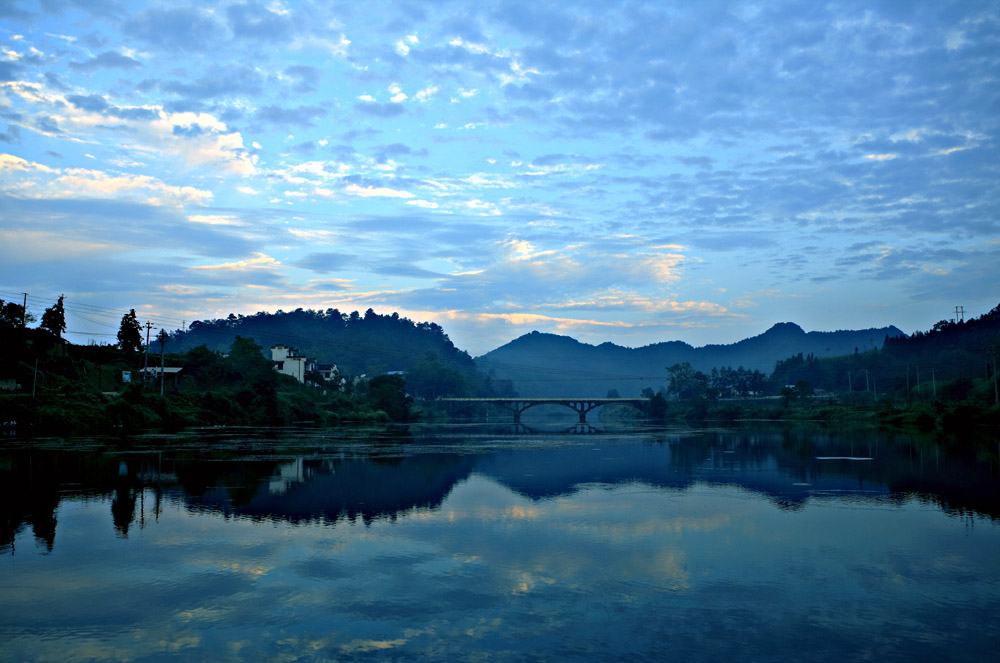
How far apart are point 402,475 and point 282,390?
74.2 m

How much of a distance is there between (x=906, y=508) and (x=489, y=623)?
1650 centimetres

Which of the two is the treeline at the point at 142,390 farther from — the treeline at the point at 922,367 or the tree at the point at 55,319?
the treeline at the point at 922,367

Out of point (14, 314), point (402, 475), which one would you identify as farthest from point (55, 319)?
point (402, 475)

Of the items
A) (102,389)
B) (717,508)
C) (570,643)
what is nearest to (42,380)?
(102,389)

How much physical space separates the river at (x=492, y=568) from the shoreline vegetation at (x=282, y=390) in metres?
35.3

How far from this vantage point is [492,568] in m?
13.4

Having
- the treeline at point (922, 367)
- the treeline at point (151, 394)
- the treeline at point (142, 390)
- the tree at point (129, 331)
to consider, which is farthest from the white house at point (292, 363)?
the treeline at point (922, 367)

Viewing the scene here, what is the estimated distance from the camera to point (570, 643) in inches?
368

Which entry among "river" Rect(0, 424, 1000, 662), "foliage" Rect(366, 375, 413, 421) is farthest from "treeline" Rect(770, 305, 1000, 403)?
"river" Rect(0, 424, 1000, 662)

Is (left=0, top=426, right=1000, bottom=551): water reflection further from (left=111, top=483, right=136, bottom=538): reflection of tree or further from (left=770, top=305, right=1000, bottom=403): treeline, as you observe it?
(left=770, top=305, right=1000, bottom=403): treeline

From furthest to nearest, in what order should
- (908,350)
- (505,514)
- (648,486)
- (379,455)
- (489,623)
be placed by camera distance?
(908,350), (379,455), (648,486), (505,514), (489,623)

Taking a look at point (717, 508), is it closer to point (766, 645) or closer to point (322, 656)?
point (766, 645)

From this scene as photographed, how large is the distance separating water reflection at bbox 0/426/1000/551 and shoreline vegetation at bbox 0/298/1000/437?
64.9ft

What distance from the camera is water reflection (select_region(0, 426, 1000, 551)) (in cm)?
2052
